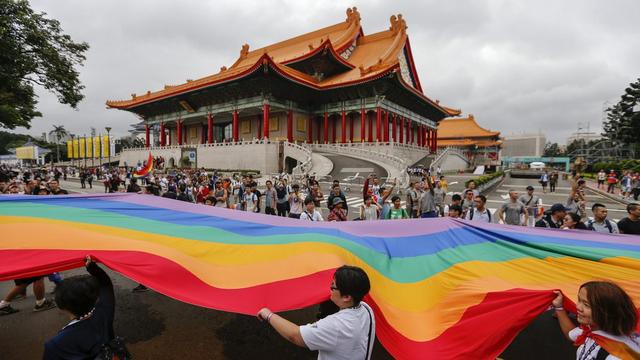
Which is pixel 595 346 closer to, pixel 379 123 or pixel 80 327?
pixel 80 327

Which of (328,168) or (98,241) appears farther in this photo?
(328,168)

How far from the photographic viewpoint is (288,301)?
2420 millimetres

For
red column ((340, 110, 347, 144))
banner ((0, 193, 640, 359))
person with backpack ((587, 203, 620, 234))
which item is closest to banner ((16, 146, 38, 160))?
red column ((340, 110, 347, 144))

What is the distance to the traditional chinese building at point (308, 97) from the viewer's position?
3022 cm

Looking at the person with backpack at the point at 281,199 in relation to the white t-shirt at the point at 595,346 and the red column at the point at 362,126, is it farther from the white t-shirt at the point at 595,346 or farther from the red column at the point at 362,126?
the red column at the point at 362,126

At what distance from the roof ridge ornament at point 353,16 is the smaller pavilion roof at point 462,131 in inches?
1064

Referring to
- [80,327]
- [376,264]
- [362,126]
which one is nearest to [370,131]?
[362,126]

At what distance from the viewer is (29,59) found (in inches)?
611

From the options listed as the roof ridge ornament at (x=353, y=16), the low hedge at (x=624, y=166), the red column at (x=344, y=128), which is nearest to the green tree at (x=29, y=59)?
the red column at (x=344, y=128)

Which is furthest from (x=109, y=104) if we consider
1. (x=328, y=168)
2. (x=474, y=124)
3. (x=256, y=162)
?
(x=474, y=124)

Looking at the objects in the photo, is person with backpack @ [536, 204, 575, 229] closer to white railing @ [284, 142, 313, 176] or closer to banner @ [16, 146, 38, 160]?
white railing @ [284, 142, 313, 176]

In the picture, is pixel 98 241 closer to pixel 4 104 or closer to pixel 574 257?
pixel 574 257

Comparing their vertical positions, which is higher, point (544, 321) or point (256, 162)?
point (256, 162)

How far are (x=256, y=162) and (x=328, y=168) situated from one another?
748 cm
